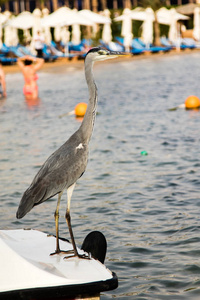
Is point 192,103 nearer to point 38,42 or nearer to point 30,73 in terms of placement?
point 30,73

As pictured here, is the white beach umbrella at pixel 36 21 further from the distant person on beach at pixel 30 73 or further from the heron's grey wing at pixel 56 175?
the heron's grey wing at pixel 56 175

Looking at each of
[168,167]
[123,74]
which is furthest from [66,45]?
[168,167]

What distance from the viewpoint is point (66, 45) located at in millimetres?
40375

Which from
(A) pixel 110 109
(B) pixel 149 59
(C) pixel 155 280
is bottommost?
(B) pixel 149 59

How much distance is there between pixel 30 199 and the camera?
5250 millimetres

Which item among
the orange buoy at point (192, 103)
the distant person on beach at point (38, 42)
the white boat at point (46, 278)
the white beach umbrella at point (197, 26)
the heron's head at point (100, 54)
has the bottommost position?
the white beach umbrella at point (197, 26)

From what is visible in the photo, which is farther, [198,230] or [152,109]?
[152,109]

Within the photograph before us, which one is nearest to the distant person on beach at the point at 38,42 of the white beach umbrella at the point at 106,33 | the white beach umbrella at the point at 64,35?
the white beach umbrella at the point at 64,35

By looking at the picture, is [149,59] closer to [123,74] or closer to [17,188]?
[123,74]

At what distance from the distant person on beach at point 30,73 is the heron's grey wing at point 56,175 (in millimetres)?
16206

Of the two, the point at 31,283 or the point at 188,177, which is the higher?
the point at 31,283

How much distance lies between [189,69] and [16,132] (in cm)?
1827

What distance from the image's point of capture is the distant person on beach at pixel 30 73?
2147cm

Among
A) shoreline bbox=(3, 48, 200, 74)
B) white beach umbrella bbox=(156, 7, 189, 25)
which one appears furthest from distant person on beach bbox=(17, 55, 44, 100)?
white beach umbrella bbox=(156, 7, 189, 25)
